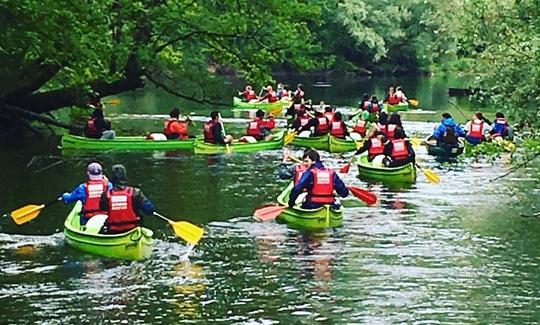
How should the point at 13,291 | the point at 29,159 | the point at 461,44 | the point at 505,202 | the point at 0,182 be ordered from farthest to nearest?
1. the point at 29,159
2. the point at 0,182
3. the point at 505,202
4. the point at 13,291
5. the point at 461,44

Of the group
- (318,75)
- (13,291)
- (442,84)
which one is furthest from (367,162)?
(318,75)

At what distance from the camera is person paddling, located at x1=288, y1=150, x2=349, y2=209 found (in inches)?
624

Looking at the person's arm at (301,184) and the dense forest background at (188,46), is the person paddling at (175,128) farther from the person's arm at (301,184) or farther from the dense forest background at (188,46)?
the person's arm at (301,184)

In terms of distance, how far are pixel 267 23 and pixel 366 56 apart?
47.2m

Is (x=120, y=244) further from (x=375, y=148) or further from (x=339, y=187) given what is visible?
(x=375, y=148)

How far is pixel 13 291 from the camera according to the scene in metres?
12.2

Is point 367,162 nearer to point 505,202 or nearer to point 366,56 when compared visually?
point 505,202

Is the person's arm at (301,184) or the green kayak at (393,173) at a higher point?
the person's arm at (301,184)

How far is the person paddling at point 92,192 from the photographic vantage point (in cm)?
1401

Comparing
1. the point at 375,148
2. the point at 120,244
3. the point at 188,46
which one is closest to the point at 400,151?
the point at 375,148

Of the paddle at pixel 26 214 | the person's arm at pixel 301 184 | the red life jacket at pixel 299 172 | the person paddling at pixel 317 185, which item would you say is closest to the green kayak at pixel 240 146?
the red life jacket at pixel 299 172

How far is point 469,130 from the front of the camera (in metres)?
27.4

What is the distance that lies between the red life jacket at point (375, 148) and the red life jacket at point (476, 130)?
17.2 ft

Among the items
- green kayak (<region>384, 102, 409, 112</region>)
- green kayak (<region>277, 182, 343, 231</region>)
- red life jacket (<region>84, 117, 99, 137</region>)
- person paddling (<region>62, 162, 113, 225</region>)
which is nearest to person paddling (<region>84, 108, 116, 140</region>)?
red life jacket (<region>84, 117, 99, 137</region>)
